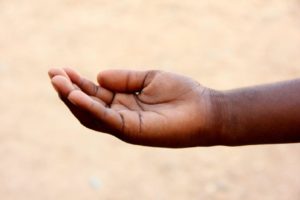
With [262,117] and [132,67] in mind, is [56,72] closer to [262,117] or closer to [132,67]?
[262,117]

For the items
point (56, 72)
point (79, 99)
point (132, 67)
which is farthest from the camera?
point (132, 67)

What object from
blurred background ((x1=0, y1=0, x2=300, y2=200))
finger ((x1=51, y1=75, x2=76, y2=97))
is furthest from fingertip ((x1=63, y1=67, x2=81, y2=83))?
blurred background ((x1=0, y1=0, x2=300, y2=200))

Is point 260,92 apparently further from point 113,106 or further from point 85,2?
point 85,2

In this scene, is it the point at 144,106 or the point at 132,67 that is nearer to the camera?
the point at 144,106

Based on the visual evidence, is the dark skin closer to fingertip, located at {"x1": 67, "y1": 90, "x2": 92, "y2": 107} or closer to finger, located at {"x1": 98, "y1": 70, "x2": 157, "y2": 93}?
finger, located at {"x1": 98, "y1": 70, "x2": 157, "y2": 93}

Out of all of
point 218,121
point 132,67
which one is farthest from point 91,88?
point 132,67

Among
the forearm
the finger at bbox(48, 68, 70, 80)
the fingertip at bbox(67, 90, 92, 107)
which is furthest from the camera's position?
the forearm

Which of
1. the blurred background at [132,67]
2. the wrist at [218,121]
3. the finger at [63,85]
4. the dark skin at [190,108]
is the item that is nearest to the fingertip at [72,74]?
the dark skin at [190,108]
